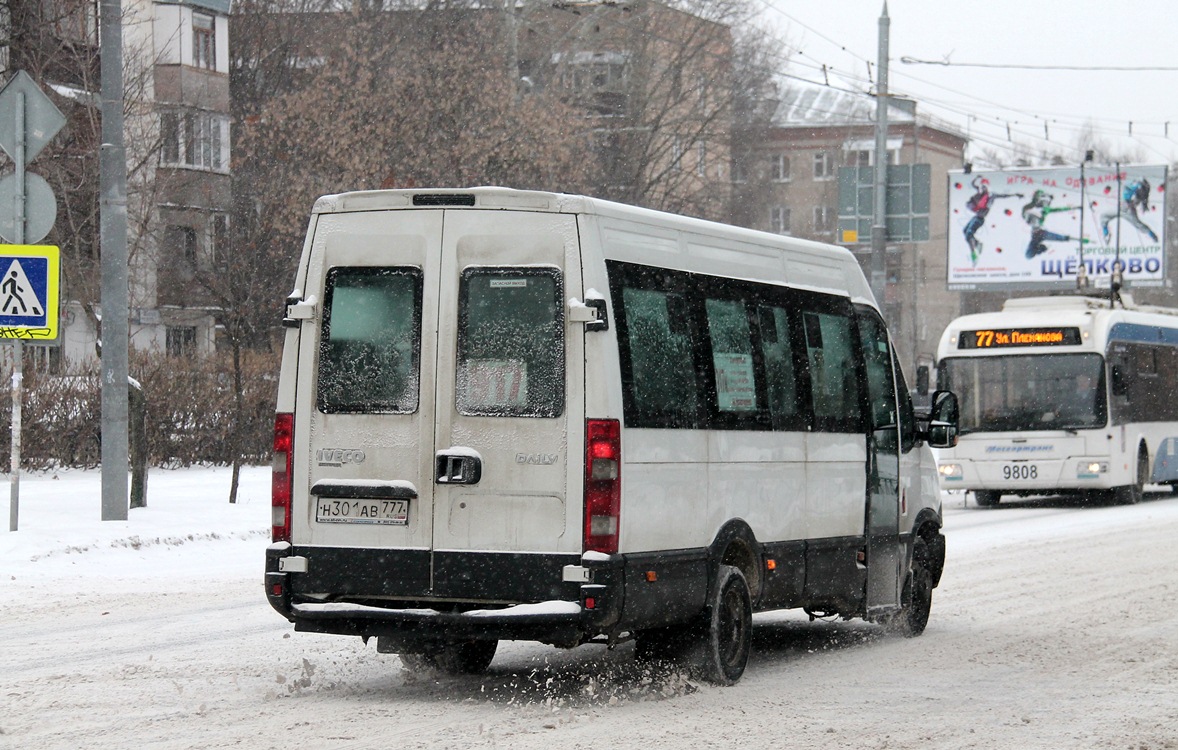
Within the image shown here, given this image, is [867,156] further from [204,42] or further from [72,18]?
[72,18]

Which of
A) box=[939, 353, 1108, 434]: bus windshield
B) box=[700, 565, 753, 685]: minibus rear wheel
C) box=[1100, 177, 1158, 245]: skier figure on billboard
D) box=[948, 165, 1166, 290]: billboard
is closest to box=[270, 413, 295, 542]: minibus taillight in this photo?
box=[700, 565, 753, 685]: minibus rear wheel

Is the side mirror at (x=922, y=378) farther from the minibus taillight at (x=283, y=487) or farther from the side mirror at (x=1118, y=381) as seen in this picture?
the side mirror at (x=1118, y=381)

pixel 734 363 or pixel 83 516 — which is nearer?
pixel 734 363

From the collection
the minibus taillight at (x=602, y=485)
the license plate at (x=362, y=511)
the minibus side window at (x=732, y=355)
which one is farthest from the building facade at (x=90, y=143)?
the minibus taillight at (x=602, y=485)

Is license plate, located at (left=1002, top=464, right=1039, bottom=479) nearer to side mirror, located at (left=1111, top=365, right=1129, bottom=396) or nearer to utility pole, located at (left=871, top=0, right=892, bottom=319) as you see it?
side mirror, located at (left=1111, top=365, right=1129, bottom=396)

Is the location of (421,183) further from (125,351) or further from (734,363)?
(734,363)

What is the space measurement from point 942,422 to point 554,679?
370cm

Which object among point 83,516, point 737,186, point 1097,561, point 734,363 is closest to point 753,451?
point 734,363

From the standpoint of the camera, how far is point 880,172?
34688 millimetres

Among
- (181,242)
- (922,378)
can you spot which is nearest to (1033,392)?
(922,378)

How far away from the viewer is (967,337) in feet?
95.8

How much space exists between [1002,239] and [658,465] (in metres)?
50.4

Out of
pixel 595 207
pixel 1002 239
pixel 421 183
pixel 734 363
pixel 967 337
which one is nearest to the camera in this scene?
pixel 595 207

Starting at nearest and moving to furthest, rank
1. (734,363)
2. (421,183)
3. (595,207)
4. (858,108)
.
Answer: (595,207)
(734,363)
(421,183)
(858,108)
